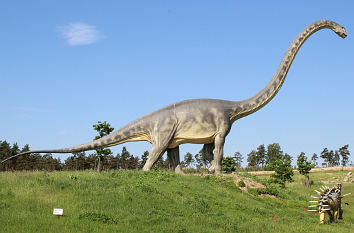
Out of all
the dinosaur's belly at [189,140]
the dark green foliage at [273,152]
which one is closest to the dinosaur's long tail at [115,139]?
the dinosaur's belly at [189,140]

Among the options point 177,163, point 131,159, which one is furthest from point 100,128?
point 131,159

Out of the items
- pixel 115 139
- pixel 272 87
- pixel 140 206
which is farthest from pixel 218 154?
pixel 140 206

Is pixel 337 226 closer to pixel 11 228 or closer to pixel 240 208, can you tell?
pixel 240 208

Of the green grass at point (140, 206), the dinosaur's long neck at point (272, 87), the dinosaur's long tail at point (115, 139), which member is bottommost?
the green grass at point (140, 206)

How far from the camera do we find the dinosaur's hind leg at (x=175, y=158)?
1922cm

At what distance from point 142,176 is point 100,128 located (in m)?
19.4

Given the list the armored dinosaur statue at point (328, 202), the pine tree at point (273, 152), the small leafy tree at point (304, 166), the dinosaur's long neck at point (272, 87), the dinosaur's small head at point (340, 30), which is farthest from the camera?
the pine tree at point (273, 152)

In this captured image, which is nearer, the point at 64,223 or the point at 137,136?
the point at 64,223

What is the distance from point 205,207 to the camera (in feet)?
45.4

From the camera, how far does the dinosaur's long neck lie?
19.5m

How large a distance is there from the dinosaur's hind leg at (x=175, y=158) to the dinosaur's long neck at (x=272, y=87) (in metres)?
3.25

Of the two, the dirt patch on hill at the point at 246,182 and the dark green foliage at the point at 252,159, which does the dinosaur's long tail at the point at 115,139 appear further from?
the dark green foliage at the point at 252,159

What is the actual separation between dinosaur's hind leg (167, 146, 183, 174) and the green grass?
1568 millimetres

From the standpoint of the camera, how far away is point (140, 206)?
41.0ft
